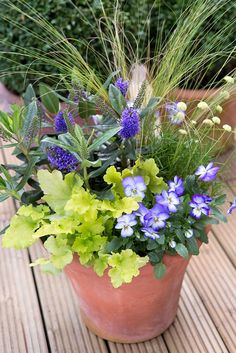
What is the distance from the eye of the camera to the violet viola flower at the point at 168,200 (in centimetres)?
94

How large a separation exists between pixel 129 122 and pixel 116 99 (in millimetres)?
72

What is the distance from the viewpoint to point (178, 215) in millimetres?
983

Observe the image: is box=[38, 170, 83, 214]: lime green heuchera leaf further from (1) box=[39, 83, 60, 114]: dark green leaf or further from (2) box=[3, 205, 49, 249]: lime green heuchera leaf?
(1) box=[39, 83, 60, 114]: dark green leaf

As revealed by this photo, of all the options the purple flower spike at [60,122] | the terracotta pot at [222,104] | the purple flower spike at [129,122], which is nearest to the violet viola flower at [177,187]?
the purple flower spike at [129,122]

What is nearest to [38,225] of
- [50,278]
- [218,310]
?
[50,278]

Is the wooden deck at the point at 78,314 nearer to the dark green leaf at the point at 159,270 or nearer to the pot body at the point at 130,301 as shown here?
the pot body at the point at 130,301

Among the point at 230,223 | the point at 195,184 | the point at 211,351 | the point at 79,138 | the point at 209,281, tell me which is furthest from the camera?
the point at 230,223

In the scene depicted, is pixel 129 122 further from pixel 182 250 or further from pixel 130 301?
pixel 130 301

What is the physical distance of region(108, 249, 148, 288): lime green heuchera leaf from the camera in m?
0.92

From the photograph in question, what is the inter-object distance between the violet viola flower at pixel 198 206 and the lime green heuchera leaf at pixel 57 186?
0.71ft

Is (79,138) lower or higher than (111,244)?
higher

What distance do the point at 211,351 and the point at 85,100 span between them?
0.66m

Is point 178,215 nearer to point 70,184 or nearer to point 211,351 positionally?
point 70,184

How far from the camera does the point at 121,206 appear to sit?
0.93 metres
